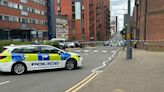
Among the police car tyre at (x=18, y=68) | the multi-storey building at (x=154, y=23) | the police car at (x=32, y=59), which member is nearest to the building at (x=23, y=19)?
the multi-storey building at (x=154, y=23)

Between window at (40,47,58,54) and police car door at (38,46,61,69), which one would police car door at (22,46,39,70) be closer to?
police car door at (38,46,61,69)

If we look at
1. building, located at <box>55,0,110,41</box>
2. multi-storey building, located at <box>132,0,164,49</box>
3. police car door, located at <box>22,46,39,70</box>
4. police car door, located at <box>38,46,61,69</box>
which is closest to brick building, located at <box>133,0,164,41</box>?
multi-storey building, located at <box>132,0,164,49</box>

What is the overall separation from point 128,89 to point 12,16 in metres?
58.5

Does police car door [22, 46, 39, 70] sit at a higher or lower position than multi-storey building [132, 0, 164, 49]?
lower

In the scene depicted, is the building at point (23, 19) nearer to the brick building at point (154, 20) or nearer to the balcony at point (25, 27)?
the balcony at point (25, 27)

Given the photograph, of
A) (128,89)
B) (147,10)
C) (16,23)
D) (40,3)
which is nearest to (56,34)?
(40,3)

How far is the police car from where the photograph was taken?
1411 centimetres

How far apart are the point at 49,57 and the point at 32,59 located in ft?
3.24

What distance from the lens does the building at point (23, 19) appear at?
6162cm

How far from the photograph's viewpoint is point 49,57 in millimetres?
15352

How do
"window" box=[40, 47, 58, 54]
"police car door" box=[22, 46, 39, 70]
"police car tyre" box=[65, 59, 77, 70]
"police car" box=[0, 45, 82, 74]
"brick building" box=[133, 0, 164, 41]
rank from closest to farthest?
"police car" box=[0, 45, 82, 74] → "police car door" box=[22, 46, 39, 70] → "window" box=[40, 47, 58, 54] → "police car tyre" box=[65, 59, 77, 70] → "brick building" box=[133, 0, 164, 41]

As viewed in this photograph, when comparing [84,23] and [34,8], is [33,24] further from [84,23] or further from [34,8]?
[84,23]

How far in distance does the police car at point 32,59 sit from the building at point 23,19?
150ft

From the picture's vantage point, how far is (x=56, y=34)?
306ft
